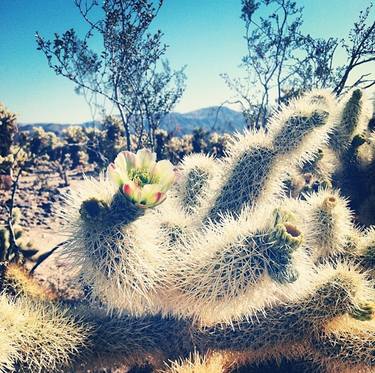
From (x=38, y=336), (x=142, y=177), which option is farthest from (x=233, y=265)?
(x=38, y=336)

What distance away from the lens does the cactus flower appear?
1.77 m

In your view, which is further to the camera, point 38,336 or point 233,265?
point 38,336

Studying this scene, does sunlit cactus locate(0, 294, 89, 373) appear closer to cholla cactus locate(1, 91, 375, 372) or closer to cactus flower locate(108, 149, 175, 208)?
cholla cactus locate(1, 91, 375, 372)

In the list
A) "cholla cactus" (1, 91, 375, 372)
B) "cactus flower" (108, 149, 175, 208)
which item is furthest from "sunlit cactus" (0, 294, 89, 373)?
"cactus flower" (108, 149, 175, 208)

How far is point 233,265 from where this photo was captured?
1.81 metres

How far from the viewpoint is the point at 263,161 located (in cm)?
266

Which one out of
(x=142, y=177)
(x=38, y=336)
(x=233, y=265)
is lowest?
(x=38, y=336)

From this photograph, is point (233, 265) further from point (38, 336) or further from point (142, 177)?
point (38, 336)

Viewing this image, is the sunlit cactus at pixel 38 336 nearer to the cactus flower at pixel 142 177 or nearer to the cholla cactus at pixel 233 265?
the cholla cactus at pixel 233 265

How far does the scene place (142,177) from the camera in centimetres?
192

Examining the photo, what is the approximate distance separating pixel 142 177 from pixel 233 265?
0.64 meters

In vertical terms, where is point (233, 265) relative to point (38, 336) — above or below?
above

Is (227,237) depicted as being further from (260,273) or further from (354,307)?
(354,307)

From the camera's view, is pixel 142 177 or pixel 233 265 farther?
pixel 142 177
